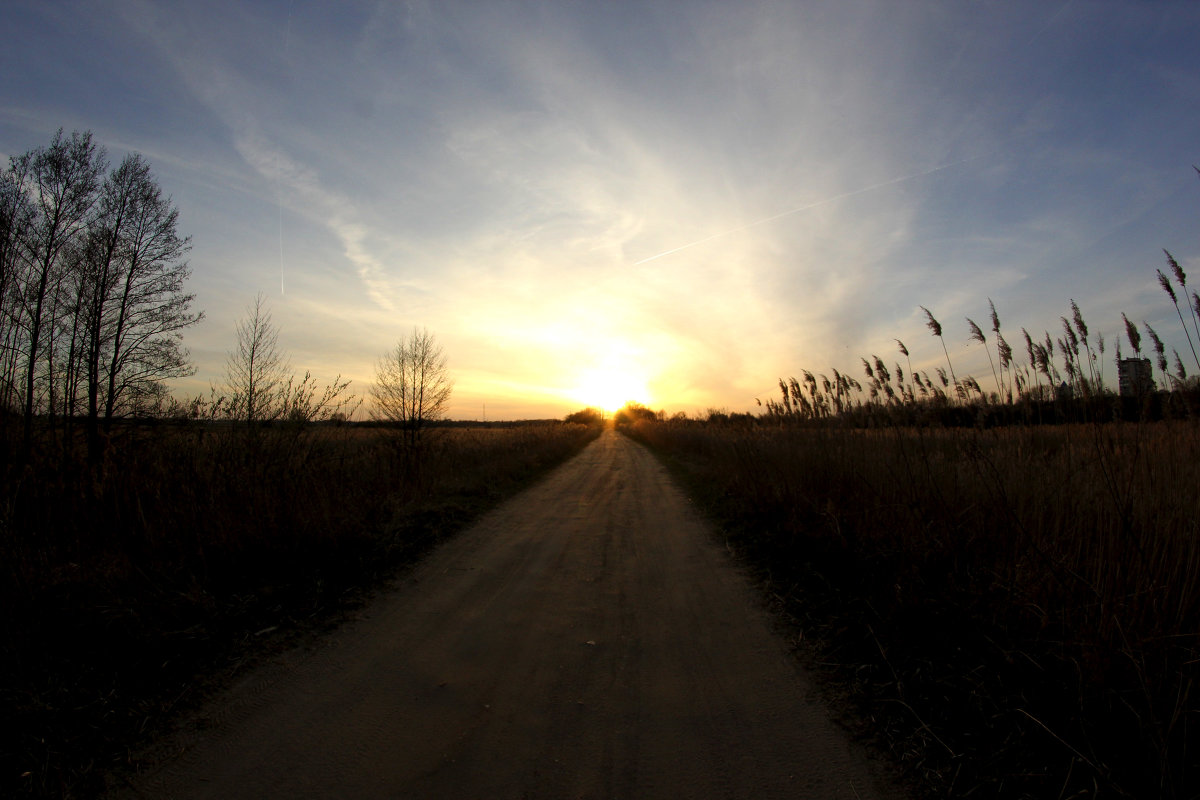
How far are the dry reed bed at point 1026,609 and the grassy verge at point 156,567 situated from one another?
4539 millimetres

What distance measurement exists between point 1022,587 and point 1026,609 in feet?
0.46

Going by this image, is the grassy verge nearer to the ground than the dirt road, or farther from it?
farther from it

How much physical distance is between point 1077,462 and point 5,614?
346 inches

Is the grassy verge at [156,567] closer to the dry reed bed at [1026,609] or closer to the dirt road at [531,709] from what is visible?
the dirt road at [531,709]

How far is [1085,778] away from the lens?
241 centimetres

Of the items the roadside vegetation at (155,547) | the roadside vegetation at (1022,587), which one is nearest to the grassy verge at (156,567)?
the roadside vegetation at (155,547)

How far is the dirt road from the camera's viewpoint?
2.62 meters

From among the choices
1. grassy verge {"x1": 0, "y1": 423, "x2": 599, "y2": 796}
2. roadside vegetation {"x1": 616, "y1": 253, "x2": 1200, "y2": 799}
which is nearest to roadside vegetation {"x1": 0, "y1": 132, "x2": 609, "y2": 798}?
grassy verge {"x1": 0, "y1": 423, "x2": 599, "y2": 796}

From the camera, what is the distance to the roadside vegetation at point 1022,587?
2.57m

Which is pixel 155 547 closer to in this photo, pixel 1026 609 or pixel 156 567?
pixel 156 567

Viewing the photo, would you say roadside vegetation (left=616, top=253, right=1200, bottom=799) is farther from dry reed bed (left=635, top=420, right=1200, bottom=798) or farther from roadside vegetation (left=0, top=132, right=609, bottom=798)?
roadside vegetation (left=0, top=132, right=609, bottom=798)

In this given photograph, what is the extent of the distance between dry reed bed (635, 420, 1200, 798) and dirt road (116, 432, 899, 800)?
0.58 metres

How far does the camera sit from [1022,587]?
3.49 meters

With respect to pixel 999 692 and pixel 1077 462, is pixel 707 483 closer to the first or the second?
pixel 1077 462
